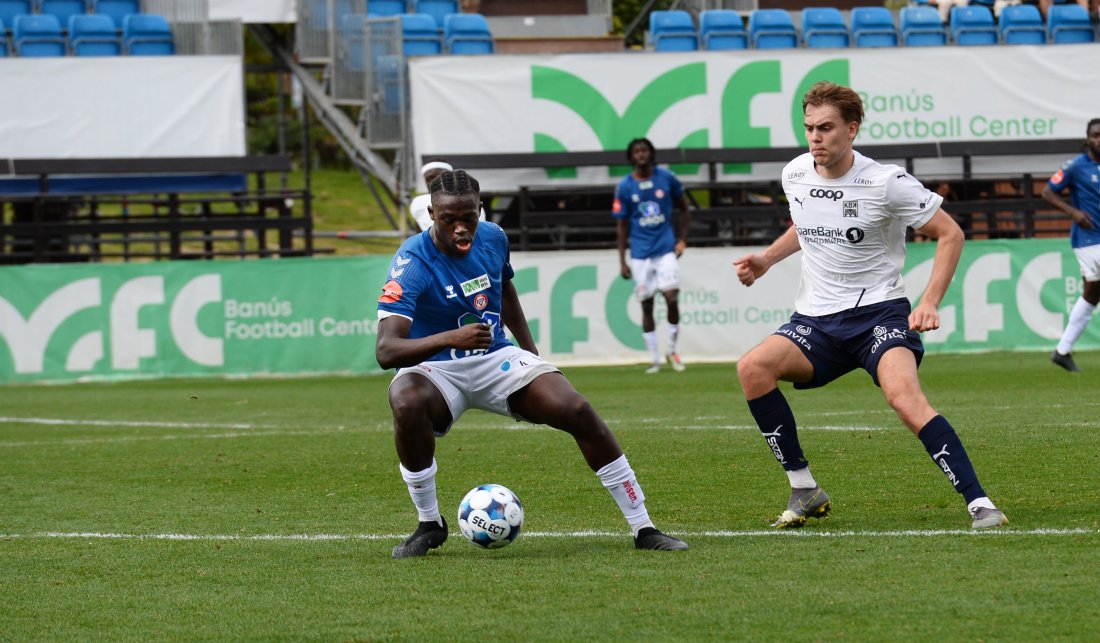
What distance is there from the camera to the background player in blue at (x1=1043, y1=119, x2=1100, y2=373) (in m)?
15.0

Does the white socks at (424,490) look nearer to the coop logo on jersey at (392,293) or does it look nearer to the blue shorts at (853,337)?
the coop logo on jersey at (392,293)

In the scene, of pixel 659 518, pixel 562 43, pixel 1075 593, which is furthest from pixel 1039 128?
pixel 1075 593

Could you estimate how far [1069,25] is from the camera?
971 inches

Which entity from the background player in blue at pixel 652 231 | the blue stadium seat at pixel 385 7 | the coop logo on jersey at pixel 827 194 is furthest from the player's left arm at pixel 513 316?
the blue stadium seat at pixel 385 7

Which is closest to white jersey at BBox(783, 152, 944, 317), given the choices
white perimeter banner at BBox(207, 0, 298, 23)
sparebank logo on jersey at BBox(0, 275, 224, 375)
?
sparebank logo on jersey at BBox(0, 275, 224, 375)

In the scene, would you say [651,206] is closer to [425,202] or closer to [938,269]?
[425,202]

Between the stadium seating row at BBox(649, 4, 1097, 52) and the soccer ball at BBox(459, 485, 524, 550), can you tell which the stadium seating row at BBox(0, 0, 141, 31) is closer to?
the stadium seating row at BBox(649, 4, 1097, 52)

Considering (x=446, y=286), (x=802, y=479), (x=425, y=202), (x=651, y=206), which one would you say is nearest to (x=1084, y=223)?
(x=651, y=206)

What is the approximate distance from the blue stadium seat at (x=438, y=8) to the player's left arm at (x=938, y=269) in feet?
65.6

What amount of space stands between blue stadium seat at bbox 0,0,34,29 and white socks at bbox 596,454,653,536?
2032 cm

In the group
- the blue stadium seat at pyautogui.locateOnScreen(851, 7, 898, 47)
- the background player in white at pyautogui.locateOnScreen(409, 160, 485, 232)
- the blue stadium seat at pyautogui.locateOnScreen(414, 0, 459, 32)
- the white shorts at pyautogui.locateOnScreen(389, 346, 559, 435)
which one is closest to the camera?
the white shorts at pyautogui.locateOnScreen(389, 346, 559, 435)

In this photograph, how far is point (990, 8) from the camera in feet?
84.4

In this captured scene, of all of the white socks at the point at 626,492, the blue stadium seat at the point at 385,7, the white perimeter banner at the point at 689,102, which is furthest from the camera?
the blue stadium seat at the point at 385,7

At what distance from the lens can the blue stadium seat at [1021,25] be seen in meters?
24.8
